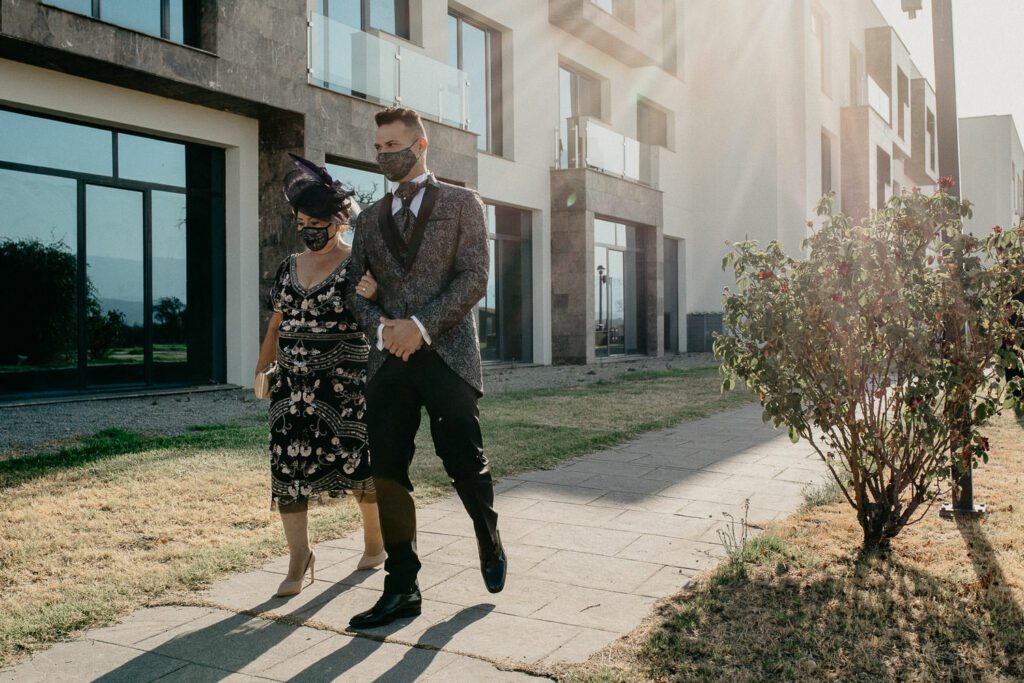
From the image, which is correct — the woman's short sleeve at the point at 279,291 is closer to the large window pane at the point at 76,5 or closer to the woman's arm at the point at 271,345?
the woman's arm at the point at 271,345

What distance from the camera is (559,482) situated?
6297 millimetres

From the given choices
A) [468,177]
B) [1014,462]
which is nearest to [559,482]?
[1014,462]

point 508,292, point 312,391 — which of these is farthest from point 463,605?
point 508,292

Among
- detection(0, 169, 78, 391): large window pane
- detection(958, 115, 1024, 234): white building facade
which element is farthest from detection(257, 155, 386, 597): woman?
detection(958, 115, 1024, 234): white building facade

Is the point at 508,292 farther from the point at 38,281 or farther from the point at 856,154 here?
the point at 856,154

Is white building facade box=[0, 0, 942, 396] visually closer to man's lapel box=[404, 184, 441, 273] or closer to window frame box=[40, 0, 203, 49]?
window frame box=[40, 0, 203, 49]

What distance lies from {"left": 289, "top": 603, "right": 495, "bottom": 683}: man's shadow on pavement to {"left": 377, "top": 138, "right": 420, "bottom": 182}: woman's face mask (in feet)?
5.72

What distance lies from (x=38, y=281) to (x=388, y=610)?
8880 mm

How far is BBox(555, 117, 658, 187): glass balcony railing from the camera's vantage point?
62.0ft

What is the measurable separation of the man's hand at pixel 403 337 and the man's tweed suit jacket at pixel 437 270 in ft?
0.38

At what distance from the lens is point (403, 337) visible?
11.1ft

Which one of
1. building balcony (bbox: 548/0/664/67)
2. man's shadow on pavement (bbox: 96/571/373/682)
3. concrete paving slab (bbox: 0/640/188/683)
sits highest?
building balcony (bbox: 548/0/664/67)

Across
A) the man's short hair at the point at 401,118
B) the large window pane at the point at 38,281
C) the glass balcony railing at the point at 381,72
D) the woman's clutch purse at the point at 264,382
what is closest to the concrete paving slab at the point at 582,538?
the woman's clutch purse at the point at 264,382

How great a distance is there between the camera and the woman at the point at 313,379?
3.92 metres
